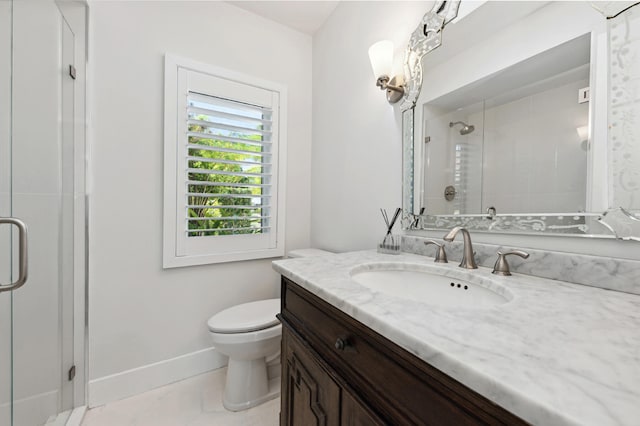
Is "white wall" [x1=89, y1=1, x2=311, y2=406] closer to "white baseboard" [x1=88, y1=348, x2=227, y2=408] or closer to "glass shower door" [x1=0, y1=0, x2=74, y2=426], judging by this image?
"white baseboard" [x1=88, y1=348, x2=227, y2=408]

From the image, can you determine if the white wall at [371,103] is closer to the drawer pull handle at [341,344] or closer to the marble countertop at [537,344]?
the marble countertop at [537,344]

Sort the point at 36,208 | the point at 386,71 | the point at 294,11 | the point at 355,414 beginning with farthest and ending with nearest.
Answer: the point at 294,11, the point at 386,71, the point at 36,208, the point at 355,414

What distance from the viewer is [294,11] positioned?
189 cm

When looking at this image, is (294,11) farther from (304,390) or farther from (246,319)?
(304,390)

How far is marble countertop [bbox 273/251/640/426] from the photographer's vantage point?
28cm

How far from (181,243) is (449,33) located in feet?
5.74

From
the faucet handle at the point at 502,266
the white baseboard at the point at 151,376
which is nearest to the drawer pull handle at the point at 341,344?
the faucet handle at the point at 502,266

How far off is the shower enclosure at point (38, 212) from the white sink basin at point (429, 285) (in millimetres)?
1132

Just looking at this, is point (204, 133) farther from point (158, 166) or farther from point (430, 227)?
point (430, 227)

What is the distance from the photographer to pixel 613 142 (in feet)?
2.24

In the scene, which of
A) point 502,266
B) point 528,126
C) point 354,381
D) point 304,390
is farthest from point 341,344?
point 528,126

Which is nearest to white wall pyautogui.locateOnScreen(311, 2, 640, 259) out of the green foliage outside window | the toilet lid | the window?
the window

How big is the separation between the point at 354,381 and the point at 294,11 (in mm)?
2238

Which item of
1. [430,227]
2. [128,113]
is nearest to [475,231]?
[430,227]
